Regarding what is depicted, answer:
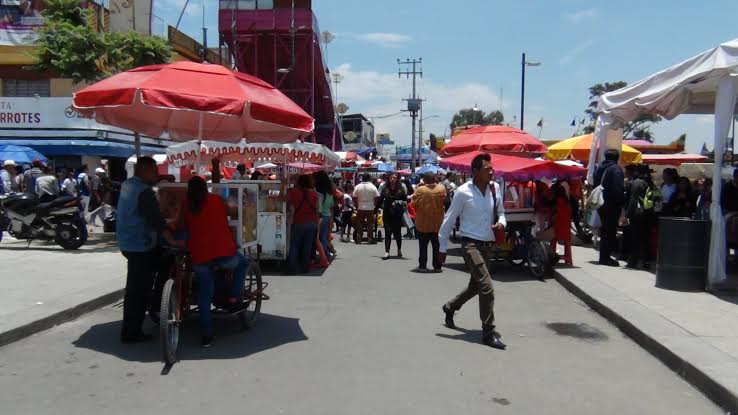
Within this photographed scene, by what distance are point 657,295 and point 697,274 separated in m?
0.75

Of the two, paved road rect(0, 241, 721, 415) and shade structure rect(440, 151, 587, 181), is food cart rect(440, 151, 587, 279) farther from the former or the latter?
paved road rect(0, 241, 721, 415)

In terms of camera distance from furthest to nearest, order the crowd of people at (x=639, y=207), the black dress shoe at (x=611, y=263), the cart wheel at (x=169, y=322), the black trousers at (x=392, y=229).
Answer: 1. the black trousers at (x=392, y=229)
2. the black dress shoe at (x=611, y=263)
3. the crowd of people at (x=639, y=207)
4. the cart wheel at (x=169, y=322)

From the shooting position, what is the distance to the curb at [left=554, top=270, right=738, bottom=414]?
4926 mm

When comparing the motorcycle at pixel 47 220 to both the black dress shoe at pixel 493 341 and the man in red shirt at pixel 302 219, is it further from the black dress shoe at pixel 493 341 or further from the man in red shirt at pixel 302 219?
the black dress shoe at pixel 493 341

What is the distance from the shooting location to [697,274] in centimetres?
897

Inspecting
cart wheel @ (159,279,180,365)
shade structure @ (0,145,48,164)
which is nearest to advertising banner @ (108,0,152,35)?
shade structure @ (0,145,48,164)

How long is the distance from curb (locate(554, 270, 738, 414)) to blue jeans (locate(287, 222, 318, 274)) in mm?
5017

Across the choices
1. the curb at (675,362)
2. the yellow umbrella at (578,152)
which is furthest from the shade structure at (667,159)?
the curb at (675,362)

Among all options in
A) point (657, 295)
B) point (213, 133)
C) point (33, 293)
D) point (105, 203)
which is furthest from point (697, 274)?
→ point (105, 203)

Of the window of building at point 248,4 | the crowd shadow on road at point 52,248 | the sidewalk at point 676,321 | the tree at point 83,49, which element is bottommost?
the crowd shadow on road at point 52,248

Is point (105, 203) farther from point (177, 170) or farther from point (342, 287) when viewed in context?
point (342, 287)

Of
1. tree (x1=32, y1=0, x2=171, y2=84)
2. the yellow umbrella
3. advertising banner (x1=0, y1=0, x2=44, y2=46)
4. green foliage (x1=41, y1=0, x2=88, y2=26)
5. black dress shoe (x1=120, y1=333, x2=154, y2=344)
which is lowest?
black dress shoe (x1=120, y1=333, x2=154, y2=344)

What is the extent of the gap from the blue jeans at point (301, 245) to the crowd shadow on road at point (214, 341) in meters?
3.72

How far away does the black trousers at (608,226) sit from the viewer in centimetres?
1159
